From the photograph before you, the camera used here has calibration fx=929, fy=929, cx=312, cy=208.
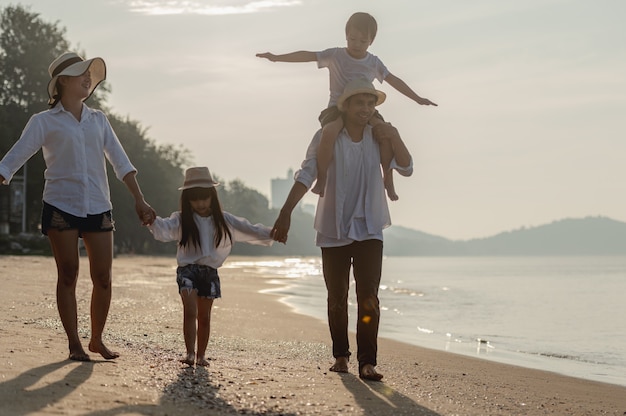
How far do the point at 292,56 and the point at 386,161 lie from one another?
1125 mm

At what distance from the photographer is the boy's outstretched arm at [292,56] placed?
23.8ft

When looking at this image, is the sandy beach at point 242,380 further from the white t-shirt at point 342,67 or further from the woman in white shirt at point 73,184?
the white t-shirt at point 342,67

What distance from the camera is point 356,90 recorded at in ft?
22.6

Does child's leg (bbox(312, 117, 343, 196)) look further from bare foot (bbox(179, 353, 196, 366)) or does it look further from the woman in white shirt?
bare foot (bbox(179, 353, 196, 366))

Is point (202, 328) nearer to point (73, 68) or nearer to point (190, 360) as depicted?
point (190, 360)

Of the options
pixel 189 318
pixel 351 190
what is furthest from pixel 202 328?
pixel 351 190

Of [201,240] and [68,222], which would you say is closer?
[68,222]

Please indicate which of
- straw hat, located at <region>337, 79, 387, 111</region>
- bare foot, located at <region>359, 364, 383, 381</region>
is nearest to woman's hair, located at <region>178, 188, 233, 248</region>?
straw hat, located at <region>337, 79, 387, 111</region>

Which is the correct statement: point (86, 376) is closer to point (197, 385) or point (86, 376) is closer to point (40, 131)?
point (197, 385)

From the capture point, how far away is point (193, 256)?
267 inches

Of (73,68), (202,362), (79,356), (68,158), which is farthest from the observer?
(202,362)

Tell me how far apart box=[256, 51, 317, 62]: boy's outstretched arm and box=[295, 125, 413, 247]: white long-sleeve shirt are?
0.63 meters

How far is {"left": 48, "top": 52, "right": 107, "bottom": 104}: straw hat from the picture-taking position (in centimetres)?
670

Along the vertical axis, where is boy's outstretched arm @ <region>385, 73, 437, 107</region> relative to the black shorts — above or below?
above
